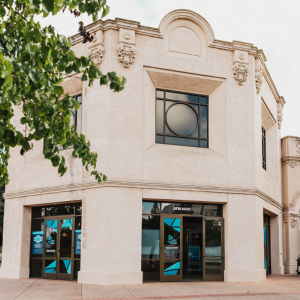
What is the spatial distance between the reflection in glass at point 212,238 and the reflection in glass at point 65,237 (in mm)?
5107

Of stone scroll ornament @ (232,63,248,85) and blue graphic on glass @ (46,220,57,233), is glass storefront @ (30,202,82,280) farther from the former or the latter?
stone scroll ornament @ (232,63,248,85)

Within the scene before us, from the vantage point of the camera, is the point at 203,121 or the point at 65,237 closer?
the point at 65,237

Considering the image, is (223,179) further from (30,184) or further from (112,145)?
(30,184)

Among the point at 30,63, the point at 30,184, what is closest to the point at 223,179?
the point at 30,184

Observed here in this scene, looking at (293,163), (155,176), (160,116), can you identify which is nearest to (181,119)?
(160,116)

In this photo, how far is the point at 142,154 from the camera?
15.3 m

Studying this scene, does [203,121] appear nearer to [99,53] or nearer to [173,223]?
[173,223]

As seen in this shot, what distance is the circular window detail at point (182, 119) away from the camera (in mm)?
16406

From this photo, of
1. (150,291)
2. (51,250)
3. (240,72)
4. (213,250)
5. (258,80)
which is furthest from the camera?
(258,80)

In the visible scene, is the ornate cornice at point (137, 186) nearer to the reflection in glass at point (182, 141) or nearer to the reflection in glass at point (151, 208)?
the reflection in glass at point (151, 208)

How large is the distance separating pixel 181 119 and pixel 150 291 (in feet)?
22.1

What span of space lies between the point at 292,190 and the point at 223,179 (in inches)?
347

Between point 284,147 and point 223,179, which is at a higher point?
point 284,147

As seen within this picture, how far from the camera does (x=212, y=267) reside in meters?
15.7
